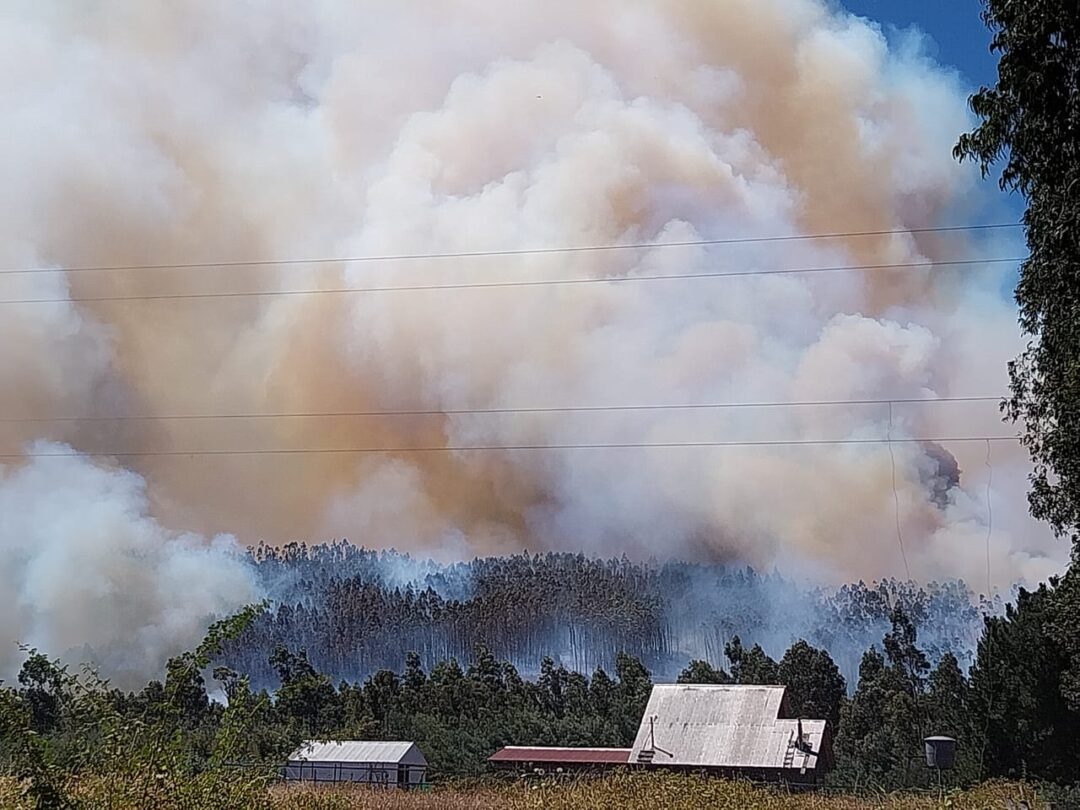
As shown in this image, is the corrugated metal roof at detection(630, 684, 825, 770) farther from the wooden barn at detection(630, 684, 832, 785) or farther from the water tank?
the water tank

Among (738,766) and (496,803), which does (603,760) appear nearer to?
A: (738,766)

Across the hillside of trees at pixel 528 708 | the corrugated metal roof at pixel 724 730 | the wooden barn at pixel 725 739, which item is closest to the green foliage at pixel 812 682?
the hillside of trees at pixel 528 708

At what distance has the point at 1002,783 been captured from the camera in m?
27.0

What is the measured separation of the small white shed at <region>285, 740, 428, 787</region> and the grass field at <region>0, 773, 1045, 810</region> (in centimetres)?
600

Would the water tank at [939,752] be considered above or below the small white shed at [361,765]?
below

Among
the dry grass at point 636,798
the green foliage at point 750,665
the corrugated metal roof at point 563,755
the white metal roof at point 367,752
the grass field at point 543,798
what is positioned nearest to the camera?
the grass field at point 543,798

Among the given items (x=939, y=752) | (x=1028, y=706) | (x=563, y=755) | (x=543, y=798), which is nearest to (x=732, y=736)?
(x=563, y=755)

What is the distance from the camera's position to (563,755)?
118ft

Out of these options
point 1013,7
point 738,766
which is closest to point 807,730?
point 738,766

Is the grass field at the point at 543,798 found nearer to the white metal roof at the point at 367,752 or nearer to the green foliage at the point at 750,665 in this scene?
the white metal roof at the point at 367,752

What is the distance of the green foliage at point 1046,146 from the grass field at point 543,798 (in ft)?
20.0

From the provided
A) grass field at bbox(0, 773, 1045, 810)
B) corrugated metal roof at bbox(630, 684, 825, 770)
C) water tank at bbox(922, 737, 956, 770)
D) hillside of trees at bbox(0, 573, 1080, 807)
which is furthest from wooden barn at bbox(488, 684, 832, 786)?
water tank at bbox(922, 737, 956, 770)

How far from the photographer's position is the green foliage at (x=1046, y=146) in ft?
49.6

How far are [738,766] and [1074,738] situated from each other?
8.30 meters
